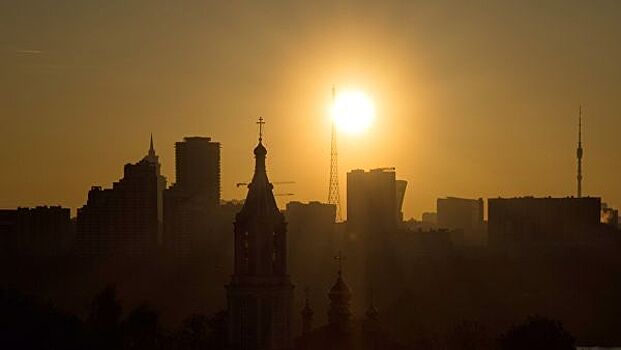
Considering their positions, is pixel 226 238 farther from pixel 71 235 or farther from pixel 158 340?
pixel 158 340

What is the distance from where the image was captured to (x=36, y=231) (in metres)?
131

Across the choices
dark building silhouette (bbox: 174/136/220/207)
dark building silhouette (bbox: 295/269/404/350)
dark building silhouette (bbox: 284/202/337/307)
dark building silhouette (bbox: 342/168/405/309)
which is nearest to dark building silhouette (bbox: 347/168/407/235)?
dark building silhouette (bbox: 342/168/405/309)

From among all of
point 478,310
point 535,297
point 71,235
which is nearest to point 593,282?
point 535,297

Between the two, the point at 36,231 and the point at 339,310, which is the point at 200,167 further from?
the point at 339,310

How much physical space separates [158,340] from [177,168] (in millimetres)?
70242

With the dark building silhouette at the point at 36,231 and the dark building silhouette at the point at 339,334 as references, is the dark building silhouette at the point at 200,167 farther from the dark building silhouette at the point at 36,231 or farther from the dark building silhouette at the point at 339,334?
the dark building silhouette at the point at 339,334

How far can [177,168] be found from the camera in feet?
429

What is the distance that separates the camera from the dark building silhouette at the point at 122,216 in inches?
5017

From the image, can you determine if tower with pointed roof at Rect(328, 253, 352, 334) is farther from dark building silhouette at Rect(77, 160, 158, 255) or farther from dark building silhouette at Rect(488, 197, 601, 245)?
dark building silhouette at Rect(488, 197, 601, 245)

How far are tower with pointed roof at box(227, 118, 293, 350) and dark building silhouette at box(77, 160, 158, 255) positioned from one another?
7915 cm

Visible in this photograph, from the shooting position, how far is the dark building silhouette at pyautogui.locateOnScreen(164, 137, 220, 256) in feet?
412

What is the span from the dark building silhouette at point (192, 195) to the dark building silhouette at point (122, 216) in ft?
8.53

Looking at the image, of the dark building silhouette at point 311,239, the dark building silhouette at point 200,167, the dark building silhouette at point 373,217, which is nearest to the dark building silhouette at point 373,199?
the dark building silhouette at point 373,217

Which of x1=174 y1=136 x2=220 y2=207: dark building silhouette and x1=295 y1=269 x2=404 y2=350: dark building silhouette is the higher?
x1=174 y1=136 x2=220 y2=207: dark building silhouette
